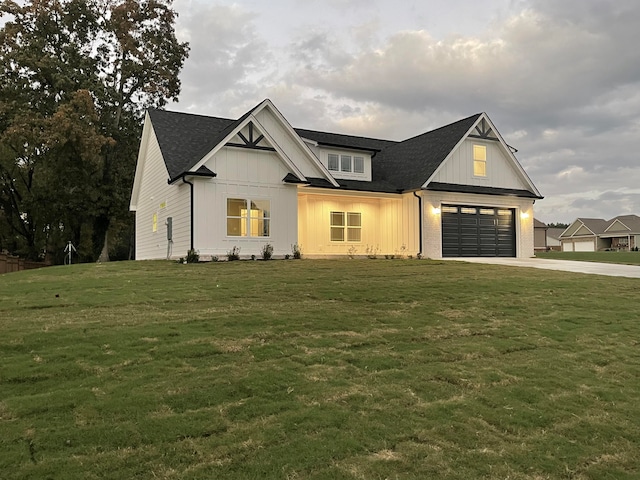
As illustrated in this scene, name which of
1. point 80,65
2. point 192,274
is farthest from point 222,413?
point 80,65

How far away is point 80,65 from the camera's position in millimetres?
31328

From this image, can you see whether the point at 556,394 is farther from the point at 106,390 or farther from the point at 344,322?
the point at 106,390

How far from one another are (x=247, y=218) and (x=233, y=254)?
1.46 metres

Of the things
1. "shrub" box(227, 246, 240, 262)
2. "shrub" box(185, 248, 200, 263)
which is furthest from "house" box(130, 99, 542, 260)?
"shrub" box(185, 248, 200, 263)

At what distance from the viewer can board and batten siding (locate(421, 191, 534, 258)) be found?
22484 millimetres

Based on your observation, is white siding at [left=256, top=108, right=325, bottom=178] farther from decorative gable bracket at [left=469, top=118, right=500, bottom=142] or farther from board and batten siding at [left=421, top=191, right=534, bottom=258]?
decorative gable bracket at [left=469, top=118, right=500, bottom=142]

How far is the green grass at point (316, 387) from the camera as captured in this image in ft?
13.0

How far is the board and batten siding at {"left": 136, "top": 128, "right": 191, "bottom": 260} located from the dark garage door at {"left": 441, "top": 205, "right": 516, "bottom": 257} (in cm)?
1123

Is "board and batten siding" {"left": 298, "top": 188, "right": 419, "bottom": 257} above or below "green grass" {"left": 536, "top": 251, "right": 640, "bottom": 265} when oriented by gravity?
above

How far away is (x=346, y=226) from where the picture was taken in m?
22.9

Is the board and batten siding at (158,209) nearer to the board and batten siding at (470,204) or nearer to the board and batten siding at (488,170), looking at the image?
the board and batten siding at (470,204)

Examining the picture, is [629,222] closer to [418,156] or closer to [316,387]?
[418,156]

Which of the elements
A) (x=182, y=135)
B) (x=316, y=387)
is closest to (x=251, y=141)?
(x=182, y=135)

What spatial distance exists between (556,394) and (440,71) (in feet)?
72.1
